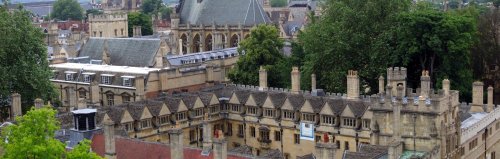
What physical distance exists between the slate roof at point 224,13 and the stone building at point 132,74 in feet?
42.3

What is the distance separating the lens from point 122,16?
276 feet

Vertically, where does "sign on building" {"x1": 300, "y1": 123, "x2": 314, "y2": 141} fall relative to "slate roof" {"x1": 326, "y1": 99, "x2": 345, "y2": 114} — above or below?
below

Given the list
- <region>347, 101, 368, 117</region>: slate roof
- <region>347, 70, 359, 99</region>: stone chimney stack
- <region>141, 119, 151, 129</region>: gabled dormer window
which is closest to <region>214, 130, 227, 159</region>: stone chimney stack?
<region>141, 119, 151, 129</region>: gabled dormer window

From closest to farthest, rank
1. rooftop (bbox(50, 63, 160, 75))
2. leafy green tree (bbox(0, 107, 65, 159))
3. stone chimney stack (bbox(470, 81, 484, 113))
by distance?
leafy green tree (bbox(0, 107, 65, 159)), stone chimney stack (bbox(470, 81, 484, 113)), rooftop (bbox(50, 63, 160, 75))

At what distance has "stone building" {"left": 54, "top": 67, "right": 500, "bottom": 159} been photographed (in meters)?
32.3

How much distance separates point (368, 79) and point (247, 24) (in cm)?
2706

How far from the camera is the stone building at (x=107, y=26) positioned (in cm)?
8112

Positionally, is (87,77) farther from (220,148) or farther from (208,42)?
(220,148)

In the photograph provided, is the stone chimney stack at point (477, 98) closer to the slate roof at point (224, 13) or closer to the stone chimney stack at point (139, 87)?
the stone chimney stack at point (139, 87)

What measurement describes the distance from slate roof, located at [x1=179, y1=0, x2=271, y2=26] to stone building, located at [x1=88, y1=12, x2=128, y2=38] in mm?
7092

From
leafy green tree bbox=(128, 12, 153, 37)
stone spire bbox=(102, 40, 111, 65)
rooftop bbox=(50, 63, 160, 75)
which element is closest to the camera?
rooftop bbox=(50, 63, 160, 75)

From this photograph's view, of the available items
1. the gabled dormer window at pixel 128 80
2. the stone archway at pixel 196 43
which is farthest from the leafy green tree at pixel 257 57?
the stone archway at pixel 196 43

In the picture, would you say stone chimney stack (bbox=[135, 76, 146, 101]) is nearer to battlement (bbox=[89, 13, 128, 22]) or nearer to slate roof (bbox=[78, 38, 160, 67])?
slate roof (bbox=[78, 38, 160, 67])

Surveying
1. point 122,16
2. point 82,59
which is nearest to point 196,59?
point 82,59
